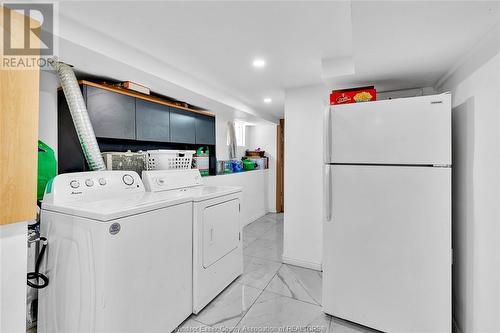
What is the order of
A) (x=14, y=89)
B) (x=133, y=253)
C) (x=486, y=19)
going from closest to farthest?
(x=14, y=89) < (x=486, y=19) < (x=133, y=253)

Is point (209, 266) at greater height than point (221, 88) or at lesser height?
lesser

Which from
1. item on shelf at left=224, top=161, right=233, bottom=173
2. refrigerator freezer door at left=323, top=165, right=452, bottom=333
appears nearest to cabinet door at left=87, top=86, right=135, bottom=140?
refrigerator freezer door at left=323, top=165, right=452, bottom=333

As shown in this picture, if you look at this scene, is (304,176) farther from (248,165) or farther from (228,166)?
(248,165)

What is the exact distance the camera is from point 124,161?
226cm

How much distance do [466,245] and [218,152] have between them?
11.7 ft

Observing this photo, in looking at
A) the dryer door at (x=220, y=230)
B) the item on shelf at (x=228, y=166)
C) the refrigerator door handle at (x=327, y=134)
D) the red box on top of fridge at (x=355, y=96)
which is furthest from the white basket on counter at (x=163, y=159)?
the item on shelf at (x=228, y=166)

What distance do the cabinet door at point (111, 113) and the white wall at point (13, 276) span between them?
119 centimetres

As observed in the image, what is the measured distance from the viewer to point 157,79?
2215 mm

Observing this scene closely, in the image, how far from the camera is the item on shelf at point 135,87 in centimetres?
223

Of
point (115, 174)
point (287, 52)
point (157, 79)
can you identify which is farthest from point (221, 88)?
point (115, 174)

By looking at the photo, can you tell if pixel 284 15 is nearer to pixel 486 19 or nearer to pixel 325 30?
pixel 325 30

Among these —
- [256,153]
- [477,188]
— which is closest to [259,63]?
[477,188]

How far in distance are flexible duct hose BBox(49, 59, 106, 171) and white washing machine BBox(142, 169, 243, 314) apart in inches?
19.0

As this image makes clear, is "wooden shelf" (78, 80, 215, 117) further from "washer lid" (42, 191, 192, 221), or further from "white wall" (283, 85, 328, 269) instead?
"white wall" (283, 85, 328, 269)
